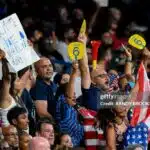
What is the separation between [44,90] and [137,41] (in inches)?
56.5

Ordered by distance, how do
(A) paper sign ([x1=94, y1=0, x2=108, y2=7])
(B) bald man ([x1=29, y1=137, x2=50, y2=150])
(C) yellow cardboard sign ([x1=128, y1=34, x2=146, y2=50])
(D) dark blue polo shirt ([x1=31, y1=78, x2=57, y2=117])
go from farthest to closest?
(A) paper sign ([x1=94, y1=0, x2=108, y2=7]) → (C) yellow cardboard sign ([x1=128, y1=34, x2=146, y2=50]) → (D) dark blue polo shirt ([x1=31, y1=78, x2=57, y2=117]) → (B) bald man ([x1=29, y1=137, x2=50, y2=150])

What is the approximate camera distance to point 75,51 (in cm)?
1169

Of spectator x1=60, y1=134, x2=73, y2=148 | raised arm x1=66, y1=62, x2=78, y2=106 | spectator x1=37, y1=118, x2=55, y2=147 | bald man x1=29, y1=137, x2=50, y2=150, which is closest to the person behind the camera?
bald man x1=29, y1=137, x2=50, y2=150

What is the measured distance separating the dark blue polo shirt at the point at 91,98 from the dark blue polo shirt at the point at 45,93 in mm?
393

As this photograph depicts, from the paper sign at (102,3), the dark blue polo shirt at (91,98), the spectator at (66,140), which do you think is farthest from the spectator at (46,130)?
the paper sign at (102,3)

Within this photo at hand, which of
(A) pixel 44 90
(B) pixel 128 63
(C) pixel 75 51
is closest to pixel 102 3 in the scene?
(B) pixel 128 63

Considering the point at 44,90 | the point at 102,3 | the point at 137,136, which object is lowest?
the point at 137,136

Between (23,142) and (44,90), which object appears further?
(44,90)

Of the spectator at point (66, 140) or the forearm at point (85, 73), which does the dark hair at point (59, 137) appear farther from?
the forearm at point (85, 73)

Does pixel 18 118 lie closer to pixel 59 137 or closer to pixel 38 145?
pixel 59 137

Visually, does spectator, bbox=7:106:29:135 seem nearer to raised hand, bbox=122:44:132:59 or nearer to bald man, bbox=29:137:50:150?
bald man, bbox=29:137:50:150

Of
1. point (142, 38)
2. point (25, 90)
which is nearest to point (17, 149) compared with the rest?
point (25, 90)

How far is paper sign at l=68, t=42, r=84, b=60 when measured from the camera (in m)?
11.7

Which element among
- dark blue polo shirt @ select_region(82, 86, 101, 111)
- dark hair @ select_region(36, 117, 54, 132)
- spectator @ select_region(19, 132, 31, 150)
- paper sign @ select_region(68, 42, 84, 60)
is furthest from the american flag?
spectator @ select_region(19, 132, 31, 150)
